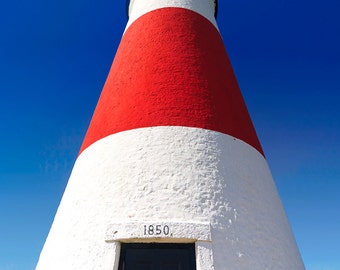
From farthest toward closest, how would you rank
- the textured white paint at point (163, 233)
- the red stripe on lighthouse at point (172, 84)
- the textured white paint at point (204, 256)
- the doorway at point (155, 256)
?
1. the red stripe on lighthouse at point (172, 84)
2. the doorway at point (155, 256)
3. the textured white paint at point (163, 233)
4. the textured white paint at point (204, 256)

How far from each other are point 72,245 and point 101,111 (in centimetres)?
239

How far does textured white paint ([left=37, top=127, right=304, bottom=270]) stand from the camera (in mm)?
3826

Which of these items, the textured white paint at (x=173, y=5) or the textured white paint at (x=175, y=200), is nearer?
the textured white paint at (x=175, y=200)

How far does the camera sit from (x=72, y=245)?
4062mm

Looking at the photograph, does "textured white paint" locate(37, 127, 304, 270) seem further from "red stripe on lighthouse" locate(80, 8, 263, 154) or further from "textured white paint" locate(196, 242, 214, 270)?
"red stripe on lighthouse" locate(80, 8, 263, 154)

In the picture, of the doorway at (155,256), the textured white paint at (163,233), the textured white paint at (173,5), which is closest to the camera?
the textured white paint at (163,233)

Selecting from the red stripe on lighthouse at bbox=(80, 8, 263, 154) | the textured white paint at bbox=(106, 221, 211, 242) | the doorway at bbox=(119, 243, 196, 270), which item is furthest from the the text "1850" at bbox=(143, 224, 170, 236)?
the red stripe on lighthouse at bbox=(80, 8, 263, 154)

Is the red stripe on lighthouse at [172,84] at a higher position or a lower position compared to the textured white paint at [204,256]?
higher

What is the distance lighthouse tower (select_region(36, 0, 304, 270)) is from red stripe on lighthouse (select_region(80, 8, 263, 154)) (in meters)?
0.02

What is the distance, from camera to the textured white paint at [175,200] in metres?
3.83

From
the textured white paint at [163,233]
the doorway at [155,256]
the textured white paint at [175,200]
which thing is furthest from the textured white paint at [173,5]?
the doorway at [155,256]

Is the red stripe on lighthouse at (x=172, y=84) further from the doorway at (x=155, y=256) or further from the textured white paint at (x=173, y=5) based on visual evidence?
the doorway at (x=155, y=256)

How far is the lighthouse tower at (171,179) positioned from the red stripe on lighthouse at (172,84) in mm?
21

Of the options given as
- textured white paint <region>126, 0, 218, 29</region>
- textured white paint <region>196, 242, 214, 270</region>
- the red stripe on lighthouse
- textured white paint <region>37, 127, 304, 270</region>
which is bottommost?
textured white paint <region>196, 242, 214, 270</region>
